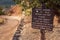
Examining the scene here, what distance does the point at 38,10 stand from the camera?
7359mm

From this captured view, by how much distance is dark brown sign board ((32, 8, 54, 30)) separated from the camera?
7.29 meters

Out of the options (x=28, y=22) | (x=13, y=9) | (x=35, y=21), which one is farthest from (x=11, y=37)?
(x=13, y=9)

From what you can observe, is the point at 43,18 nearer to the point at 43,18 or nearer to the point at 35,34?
the point at 43,18

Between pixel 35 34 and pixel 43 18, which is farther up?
pixel 43 18

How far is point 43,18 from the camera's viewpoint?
24.0ft

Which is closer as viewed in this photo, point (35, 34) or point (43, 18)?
point (43, 18)

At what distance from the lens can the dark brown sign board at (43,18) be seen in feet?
23.9

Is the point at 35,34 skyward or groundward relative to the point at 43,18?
groundward

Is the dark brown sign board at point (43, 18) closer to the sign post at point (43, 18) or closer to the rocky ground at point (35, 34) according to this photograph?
the sign post at point (43, 18)

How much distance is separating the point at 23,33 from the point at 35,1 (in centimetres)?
272

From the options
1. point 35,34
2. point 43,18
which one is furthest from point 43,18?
point 35,34

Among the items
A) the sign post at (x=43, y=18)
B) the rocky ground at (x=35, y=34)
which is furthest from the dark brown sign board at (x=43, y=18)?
the rocky ground at (x=35, y=34)

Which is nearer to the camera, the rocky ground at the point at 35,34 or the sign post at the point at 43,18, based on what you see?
the sign post at the point at 43,18

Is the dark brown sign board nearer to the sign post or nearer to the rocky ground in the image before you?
the sign post
